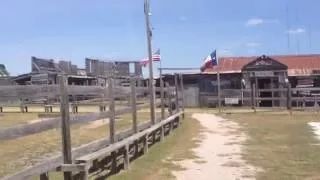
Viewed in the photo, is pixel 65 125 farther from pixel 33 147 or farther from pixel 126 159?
pixel 33 147

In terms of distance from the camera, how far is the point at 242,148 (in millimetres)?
15688

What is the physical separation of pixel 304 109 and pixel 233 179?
23153 millimetres

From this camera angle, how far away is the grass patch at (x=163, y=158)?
11359 mm

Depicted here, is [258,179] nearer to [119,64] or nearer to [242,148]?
[242,148]

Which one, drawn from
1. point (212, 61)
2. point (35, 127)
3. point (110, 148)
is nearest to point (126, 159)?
point (110, 148)

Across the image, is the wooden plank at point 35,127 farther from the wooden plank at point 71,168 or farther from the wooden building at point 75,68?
the wooden building at point 75,68

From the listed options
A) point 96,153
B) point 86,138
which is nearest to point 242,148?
point 86,138

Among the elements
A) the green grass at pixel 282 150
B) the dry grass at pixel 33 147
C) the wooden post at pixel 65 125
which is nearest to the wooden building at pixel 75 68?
the green grass at pixel 282 150

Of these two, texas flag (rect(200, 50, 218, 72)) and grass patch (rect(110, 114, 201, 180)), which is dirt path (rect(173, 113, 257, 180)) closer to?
grass patch (rect(110, 114, 201, 180))

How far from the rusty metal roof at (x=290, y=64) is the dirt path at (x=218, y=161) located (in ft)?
75.8

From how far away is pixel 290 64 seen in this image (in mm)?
44531

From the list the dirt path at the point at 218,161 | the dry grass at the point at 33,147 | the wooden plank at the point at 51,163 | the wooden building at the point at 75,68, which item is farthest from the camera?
the wooden building at the point at 75,68

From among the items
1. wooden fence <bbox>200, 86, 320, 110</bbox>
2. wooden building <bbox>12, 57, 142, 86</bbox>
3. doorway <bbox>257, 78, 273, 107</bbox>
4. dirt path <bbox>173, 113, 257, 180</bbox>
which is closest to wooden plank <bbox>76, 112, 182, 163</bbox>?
dirt path <bbox>173, 113, 257, 180</bbox>

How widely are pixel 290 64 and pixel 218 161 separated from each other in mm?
32367
